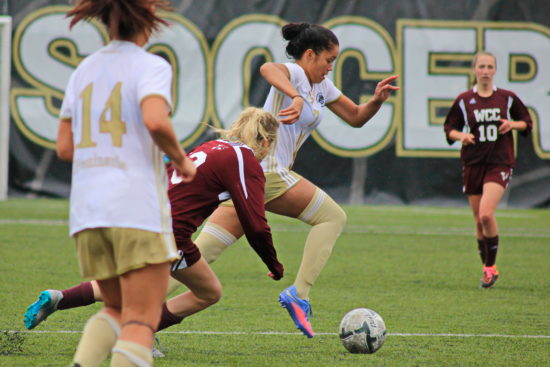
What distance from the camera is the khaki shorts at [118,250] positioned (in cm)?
335

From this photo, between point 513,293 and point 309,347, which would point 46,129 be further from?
point 309,347

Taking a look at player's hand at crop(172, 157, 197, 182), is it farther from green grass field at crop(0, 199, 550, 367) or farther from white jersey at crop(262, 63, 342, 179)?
white jersey at crop(262, 63, 342, 179)

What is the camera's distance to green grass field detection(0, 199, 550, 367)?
527 cm

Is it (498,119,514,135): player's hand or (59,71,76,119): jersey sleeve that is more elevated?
(59,71,76,119): jersey sleeve

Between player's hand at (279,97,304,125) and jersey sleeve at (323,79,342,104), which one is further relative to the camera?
jersey sleeve at (323,79,342,104)

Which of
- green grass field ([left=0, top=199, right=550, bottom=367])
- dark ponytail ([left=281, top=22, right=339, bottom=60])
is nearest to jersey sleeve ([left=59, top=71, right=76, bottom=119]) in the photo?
green grass field ([left=0, top=199, right=550, bottom=367])

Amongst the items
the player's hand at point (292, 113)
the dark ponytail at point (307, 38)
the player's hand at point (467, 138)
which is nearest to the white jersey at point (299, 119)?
the dark ponytail at point (307, 38)

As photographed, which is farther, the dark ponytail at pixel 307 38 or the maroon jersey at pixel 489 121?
the maroon jersey at pixel 489 121

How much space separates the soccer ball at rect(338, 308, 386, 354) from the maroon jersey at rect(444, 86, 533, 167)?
4.09 meters

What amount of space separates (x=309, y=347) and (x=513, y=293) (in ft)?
10.3

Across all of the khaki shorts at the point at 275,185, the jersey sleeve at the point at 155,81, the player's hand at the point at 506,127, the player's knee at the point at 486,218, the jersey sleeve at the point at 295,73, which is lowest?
the player's knee at the point at 486,218

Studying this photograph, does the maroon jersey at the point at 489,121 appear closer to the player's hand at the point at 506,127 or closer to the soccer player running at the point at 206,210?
the player's hand at the point at 506,127

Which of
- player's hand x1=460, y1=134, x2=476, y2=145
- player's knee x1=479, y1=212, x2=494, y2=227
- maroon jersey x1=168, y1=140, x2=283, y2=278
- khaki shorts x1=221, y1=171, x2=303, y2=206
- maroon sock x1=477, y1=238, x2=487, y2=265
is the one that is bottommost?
maroon sock x1=477, y1=238, x2=487, y2=265

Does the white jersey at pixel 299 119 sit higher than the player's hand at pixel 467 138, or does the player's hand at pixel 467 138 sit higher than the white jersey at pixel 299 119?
the white jersey at pixel 299 119
